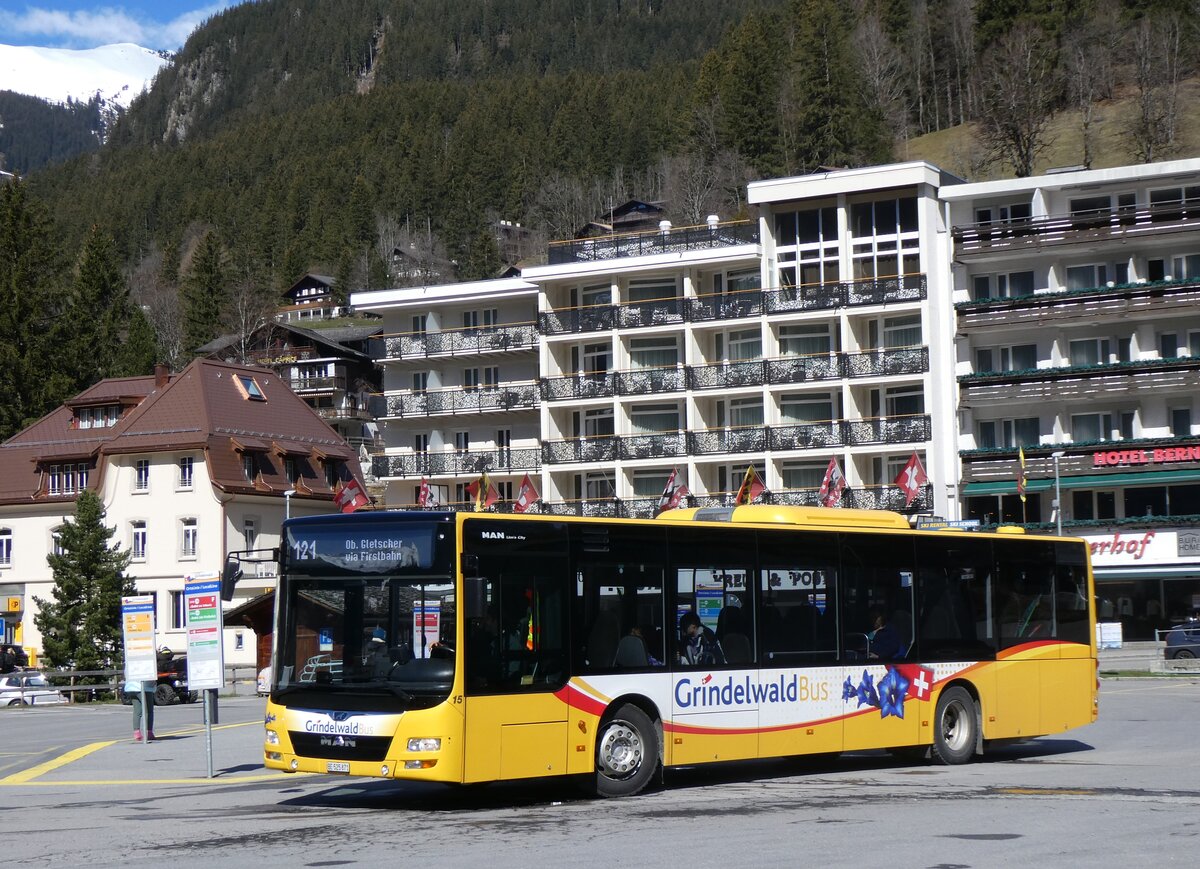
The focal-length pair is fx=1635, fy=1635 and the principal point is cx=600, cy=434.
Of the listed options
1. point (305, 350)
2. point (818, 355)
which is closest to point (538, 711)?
point (818, 355)

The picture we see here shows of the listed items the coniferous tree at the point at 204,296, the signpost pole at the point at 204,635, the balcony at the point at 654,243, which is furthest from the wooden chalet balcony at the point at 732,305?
the coniferous tree at the point at 204,296

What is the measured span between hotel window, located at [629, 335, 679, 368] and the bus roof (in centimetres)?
5099

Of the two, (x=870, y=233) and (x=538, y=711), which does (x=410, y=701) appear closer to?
(x=538, y=711)

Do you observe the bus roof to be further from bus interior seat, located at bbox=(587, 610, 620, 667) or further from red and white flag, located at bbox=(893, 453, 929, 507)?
red and white flag, located at bbox=(893, 453, 929, 507)

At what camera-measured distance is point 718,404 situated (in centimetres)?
6994

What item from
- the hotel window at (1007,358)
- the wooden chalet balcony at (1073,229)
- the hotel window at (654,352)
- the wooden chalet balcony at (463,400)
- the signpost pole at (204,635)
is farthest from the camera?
the wooden chalet balcony at (463,400)

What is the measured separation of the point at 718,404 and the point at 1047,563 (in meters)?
48.2

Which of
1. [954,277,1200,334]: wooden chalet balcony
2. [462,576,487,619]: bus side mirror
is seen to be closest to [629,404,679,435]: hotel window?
[954,277,1200,334]: wooden chalet balcony

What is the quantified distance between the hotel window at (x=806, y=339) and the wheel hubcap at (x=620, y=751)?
2046 inches

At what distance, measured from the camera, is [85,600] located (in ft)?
179

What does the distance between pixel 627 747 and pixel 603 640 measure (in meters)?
1.14

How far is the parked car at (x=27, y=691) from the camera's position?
159 feet

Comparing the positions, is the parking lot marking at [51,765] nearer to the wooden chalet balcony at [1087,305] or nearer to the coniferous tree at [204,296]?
the wooden chalet balcony at [1087,305]

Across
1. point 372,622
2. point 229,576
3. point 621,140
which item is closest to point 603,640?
point 372,622
